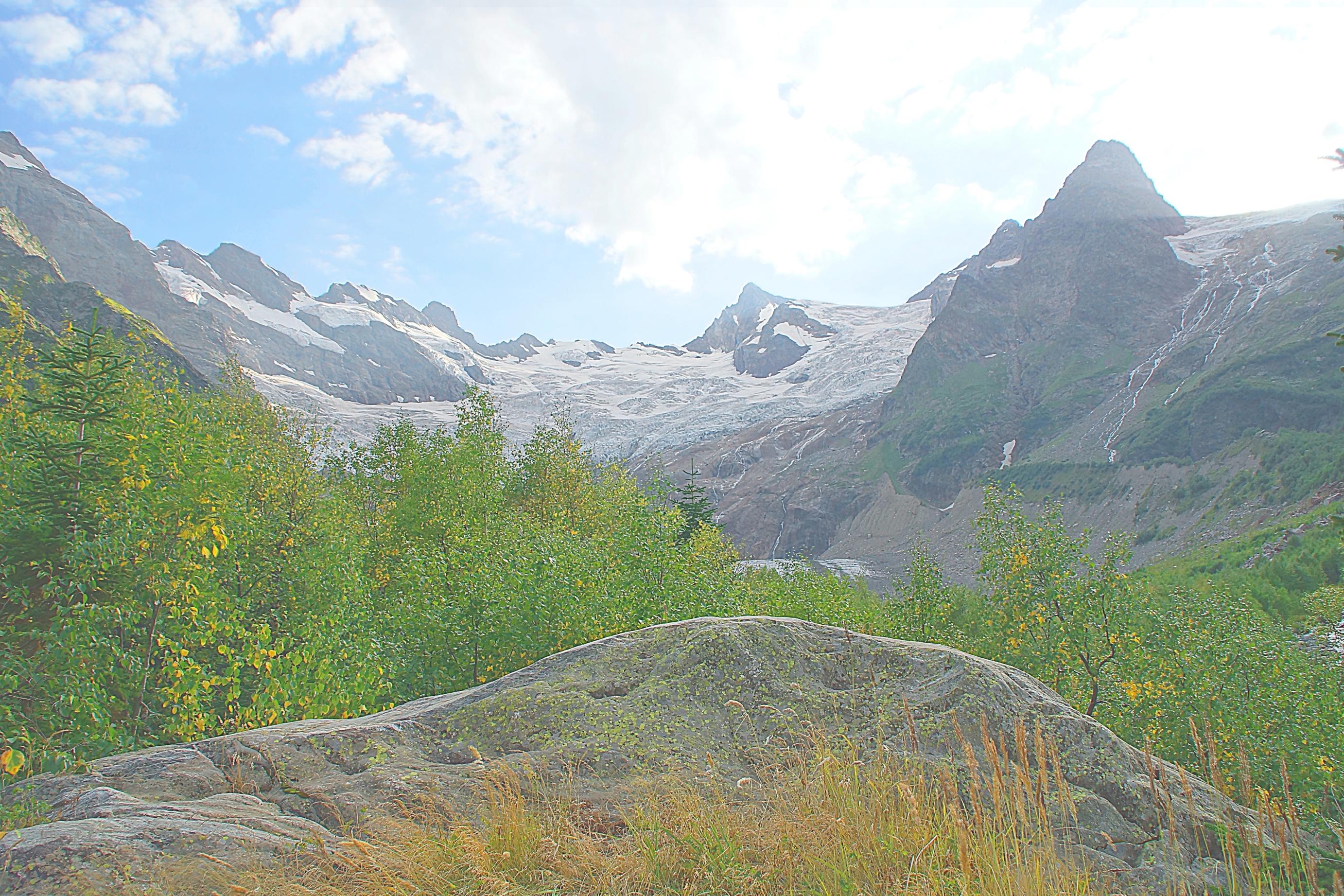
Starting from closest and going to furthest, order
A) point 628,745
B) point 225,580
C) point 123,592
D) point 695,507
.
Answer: point 628,745 → point 123,592 → point 225,580 → point 695,507

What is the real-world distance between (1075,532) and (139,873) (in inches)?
4349

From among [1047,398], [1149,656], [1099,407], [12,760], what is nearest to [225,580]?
[12,760]

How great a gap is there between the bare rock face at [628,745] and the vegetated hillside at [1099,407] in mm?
88068

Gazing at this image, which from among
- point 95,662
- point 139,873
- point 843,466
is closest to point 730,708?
point 139,873

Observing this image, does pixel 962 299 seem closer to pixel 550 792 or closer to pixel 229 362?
pixel 229 362

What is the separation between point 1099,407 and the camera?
473ft

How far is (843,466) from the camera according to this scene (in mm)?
167625

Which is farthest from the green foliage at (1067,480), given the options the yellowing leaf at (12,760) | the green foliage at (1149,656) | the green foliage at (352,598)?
the yellowing leaf at (12,760)

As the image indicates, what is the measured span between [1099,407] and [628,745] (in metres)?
166

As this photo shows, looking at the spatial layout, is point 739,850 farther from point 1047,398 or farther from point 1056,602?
point 1047,398

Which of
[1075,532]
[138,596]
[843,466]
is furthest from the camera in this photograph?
[843,466]

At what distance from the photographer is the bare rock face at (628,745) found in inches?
167

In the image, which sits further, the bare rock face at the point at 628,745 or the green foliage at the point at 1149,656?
the green foliage at the point at 1149,656

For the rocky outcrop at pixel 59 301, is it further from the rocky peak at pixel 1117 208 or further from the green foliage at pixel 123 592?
the rocky peak at pixel 1117 208
